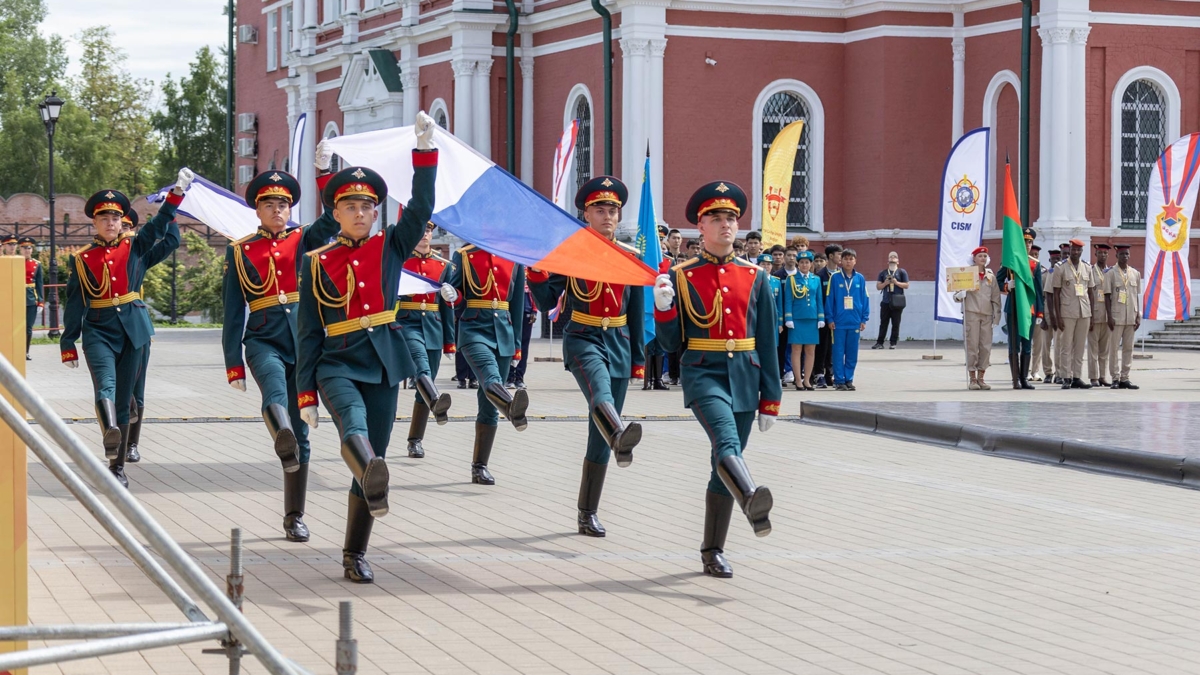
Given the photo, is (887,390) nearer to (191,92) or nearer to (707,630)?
(707,630)

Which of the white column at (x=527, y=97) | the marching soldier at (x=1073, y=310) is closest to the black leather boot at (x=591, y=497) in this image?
the marching soldier at (x=1073, y=310)

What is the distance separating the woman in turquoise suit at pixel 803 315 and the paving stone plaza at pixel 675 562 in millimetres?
5904

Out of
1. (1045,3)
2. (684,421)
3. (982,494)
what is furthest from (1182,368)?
(982,494)

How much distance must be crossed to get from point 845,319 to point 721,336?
13.3m

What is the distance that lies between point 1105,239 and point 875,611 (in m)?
24.9

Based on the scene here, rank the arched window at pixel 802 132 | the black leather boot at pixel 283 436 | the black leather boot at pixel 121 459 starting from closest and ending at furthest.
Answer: the black leather boot at pixel 283 436, the black leather boot at pixel 121 459, the arched window at pixel 802 132

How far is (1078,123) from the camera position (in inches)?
1211

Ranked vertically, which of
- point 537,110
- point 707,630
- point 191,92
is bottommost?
point 707,630

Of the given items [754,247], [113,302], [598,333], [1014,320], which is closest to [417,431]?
[113,302]

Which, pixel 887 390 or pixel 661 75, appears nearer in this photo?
pixel 887 390

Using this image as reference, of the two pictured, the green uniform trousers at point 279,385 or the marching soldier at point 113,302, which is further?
the marching soldier at point 113,302

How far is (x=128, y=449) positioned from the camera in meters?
13.5

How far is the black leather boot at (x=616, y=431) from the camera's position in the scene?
9297mm

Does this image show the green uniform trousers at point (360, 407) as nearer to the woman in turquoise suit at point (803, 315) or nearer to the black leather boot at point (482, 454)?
the black leather boot at point (482, 454)
